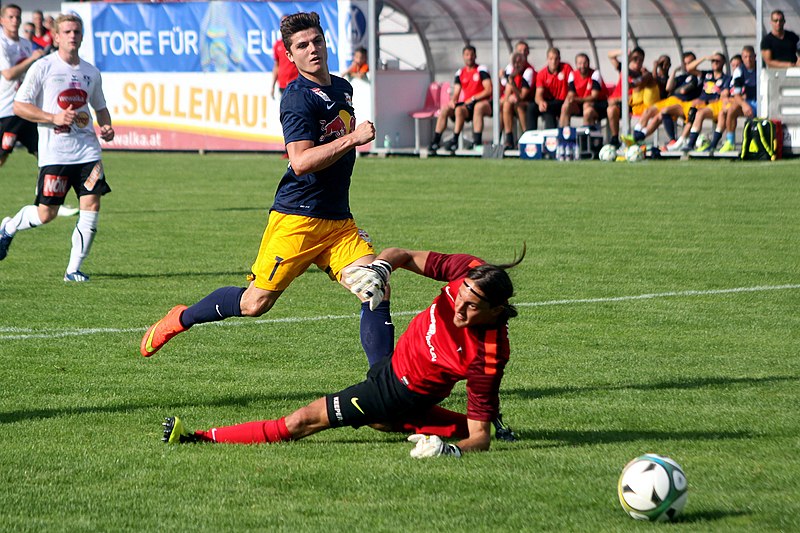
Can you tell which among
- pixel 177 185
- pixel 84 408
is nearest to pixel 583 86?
pixel 177 185

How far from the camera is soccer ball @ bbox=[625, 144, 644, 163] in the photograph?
74.6 feet

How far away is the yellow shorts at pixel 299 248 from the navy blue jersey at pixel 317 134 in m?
0.06

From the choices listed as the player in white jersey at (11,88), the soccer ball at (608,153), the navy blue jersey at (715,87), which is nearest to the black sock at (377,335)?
the player in white jersey at (11,88)

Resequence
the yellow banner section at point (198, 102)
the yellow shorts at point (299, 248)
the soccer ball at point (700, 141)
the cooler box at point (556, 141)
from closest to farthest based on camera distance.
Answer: the yellow shorts at point (299, 248)
the soccer ball at point (700, 141)
the cooler box at point (556, 141)
the yellow banner section at point (198, 102)

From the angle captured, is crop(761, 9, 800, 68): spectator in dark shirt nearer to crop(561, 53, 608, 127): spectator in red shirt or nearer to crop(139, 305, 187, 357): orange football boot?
crop(561, 53, 608, 127): spectator in red shirt

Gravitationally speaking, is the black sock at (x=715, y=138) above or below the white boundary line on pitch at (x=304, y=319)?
above

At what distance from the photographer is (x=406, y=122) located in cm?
2664

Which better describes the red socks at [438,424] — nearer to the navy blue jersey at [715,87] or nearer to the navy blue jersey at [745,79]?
the navy blue jersey at [745,79]

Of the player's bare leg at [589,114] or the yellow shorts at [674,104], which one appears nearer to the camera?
the yellow shorts at [674,104]

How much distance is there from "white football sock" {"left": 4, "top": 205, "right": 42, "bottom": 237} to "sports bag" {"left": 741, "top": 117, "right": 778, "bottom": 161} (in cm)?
1346

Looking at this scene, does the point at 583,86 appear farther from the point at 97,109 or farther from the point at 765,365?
the point at 765,365

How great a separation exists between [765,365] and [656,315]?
180 cm

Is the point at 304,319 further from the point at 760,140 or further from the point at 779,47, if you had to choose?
the point at 779,47

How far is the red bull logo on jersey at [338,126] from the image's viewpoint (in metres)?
6.85
